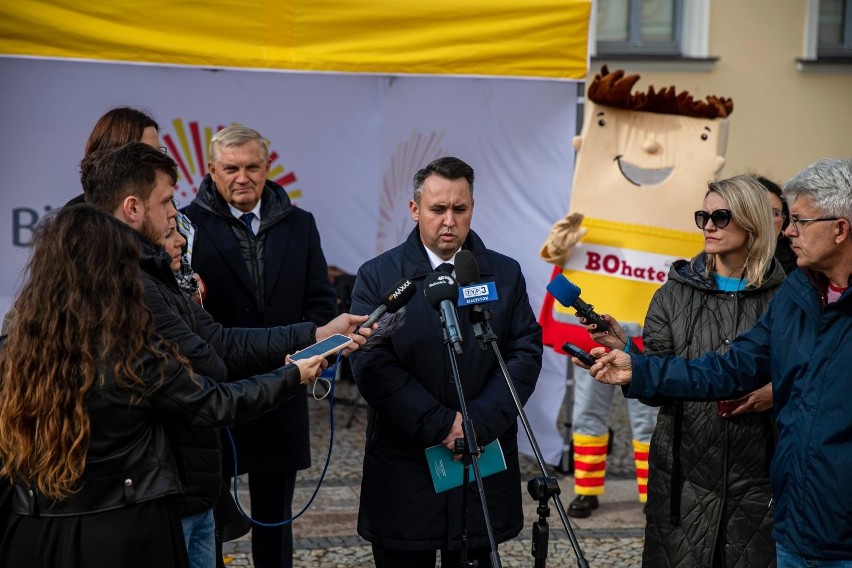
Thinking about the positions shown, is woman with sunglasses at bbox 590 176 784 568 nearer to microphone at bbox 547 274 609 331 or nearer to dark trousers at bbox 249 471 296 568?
microphone at bbox 547 274 609 331

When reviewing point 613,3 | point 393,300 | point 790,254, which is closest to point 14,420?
point 393,300

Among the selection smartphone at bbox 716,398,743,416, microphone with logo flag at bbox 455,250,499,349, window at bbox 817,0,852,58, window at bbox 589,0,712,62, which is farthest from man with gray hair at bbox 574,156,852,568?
window at bbox 817,0,852,58

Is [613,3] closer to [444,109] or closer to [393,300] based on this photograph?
[444,109]

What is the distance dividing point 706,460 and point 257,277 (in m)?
2.06

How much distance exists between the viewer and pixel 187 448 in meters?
3.21

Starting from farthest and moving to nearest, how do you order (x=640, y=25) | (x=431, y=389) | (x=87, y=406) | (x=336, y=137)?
(x=640, y=25)
(x=336, y=137)
(x=431, y=389)
(x=87, y=406)

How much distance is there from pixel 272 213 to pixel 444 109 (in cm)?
255

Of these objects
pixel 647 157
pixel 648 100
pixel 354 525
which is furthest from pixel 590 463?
pixel 648 100

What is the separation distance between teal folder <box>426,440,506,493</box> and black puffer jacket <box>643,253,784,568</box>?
23.8 inches

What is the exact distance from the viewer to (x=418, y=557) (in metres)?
3.84

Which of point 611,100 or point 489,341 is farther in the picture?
point 611,100

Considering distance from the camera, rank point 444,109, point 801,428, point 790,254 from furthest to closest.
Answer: point 444,109, point 790,254, point 801,428

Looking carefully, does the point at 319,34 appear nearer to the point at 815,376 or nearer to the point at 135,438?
the point at 135,438

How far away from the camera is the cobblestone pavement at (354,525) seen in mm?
5352
